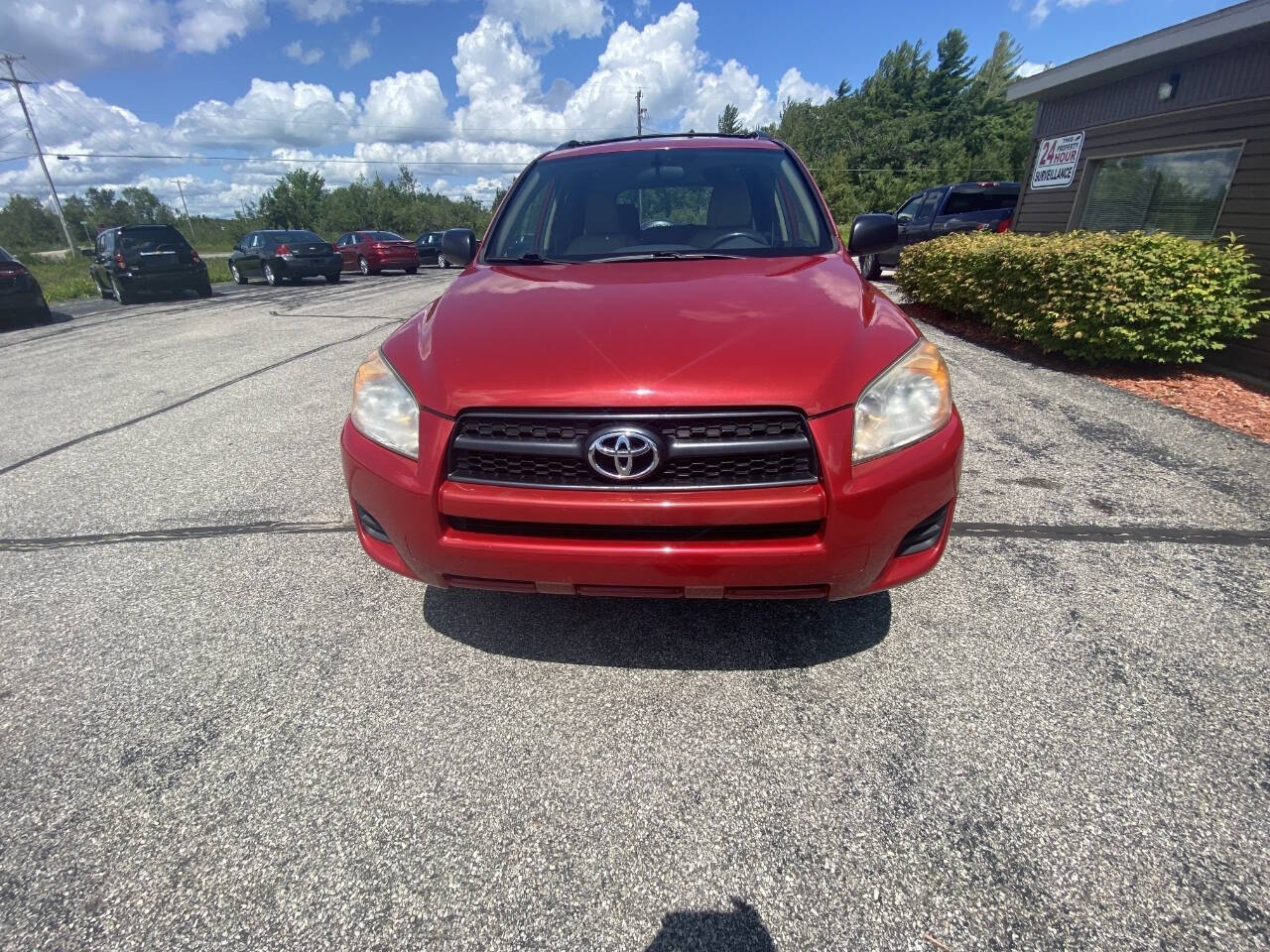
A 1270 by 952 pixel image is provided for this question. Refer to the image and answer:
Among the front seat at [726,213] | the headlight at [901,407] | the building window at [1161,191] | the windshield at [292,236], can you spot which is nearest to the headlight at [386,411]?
the headlight at [901,407]

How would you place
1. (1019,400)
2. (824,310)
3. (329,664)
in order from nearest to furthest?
(824,310) → (329,664) → (1019,400)

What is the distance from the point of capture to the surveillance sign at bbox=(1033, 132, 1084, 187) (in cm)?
895

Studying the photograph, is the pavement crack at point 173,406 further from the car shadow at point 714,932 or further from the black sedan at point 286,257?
the black sedan at point 286,257

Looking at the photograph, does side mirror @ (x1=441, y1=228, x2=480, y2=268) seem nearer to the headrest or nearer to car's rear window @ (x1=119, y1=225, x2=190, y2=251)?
the headrest

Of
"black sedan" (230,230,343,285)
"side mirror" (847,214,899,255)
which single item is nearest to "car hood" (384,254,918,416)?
"side mirror" (847,214,899,255)

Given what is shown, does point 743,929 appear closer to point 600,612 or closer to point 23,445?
point 600,612

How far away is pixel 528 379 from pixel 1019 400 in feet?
15.7

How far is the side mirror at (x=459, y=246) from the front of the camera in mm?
3108

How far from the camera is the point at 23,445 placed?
14.8 ft

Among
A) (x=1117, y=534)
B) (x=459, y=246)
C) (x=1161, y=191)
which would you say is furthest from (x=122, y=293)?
(x=1161, y=191)

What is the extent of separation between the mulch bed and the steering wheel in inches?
161

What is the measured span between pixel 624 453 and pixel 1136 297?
5865 millimetres

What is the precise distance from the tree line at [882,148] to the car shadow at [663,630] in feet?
84.1

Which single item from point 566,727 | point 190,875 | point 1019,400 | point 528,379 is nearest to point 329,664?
point 190,875
